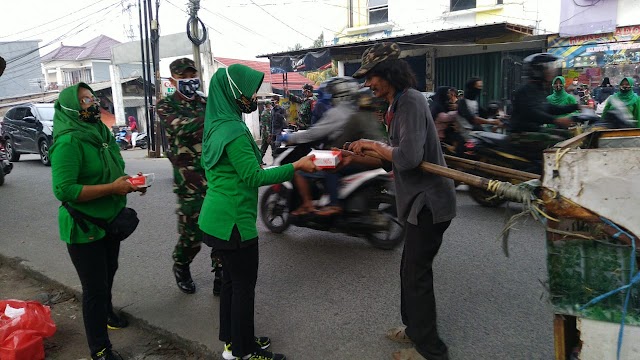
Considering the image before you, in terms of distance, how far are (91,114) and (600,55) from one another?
12.8 metres

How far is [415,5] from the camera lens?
15.0 metres

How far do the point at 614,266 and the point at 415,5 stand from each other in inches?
580

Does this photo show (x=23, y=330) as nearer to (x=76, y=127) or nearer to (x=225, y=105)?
(x=76, y=127)

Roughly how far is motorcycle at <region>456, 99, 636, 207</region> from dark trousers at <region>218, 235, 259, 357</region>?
362 centimetres

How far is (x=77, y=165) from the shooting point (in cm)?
267

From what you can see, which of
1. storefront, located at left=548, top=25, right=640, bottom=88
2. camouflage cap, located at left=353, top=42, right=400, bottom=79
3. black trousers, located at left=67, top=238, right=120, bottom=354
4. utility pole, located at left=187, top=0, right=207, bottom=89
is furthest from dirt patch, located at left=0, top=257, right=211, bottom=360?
storefront, located at left=548, top=25, right=640, bottom=88

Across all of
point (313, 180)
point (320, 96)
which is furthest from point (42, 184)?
point (313, 180)

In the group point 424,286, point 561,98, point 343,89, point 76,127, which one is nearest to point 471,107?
point 561,98

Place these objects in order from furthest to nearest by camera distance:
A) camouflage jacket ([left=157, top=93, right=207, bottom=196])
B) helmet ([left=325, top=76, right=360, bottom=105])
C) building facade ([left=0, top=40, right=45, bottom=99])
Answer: building facade ([left=0, top=40, right=45, bottom=99]) < helmet ([left=325, top=76, right=360, bottom=105]) < camouflage jacket ([left=157, top=93, right=207, bottom=196])

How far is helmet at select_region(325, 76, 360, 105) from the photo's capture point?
5.06 m

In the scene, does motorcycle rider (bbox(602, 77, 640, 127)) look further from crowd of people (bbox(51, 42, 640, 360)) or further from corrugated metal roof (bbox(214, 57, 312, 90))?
corrugated metal roof (bbox(214, 57, 312, 90))

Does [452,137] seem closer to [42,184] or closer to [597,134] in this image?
[597,134]

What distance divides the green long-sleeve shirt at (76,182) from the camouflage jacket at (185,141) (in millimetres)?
772

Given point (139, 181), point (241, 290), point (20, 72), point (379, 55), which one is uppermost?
point (20, 72)
